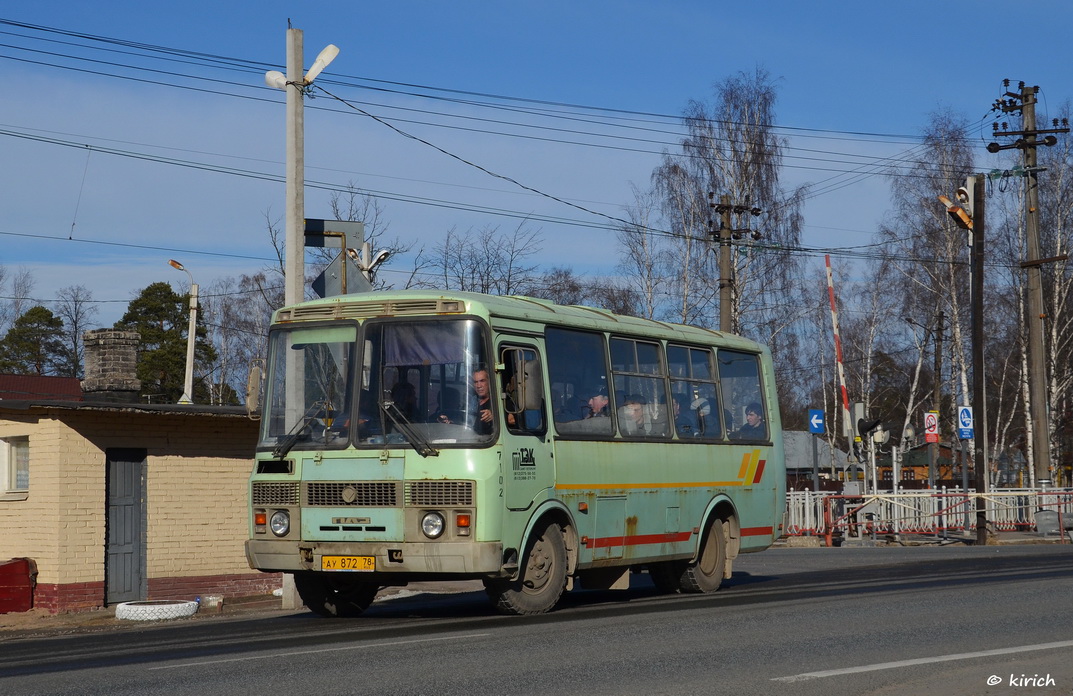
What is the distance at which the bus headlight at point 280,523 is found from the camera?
12.4 meters

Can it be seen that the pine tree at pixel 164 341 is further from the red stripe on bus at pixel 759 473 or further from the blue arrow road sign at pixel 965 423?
the red stripe on bus at pixel 759 473

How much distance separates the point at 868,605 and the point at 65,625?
9.70 metres

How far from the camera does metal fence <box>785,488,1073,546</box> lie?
31.8 meters

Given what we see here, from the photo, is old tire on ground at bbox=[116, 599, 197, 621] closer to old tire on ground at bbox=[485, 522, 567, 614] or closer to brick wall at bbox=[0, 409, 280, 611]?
brick wall at bbox=[0, 409, 280, 611]

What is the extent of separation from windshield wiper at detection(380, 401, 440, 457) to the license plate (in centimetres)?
106

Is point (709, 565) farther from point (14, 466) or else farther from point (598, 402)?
point (14, 466)

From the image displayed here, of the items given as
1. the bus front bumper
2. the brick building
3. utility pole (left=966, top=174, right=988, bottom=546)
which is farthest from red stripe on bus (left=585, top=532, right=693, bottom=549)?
utility pole (left=966, top=174, right=988, bottom=546)

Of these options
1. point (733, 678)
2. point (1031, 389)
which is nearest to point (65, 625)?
point (733, 678)

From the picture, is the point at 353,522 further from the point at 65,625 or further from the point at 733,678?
the point at 65,625

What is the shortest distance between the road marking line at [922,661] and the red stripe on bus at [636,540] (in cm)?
474

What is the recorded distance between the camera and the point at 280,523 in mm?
12445

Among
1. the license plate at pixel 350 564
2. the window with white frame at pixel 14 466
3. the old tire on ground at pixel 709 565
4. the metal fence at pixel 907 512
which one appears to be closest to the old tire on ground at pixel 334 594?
the license plate at pixel 350 564

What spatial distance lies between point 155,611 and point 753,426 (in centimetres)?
757

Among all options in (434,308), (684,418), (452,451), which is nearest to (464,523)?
(452,451)
